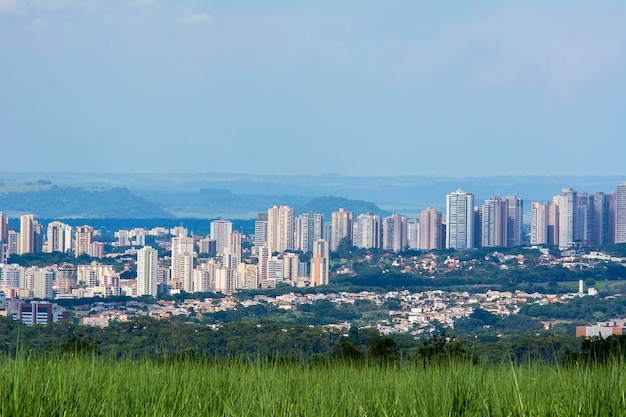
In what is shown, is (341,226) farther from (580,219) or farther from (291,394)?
(291,394)

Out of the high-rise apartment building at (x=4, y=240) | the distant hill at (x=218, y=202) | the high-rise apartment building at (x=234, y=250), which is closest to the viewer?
the high-rise apartment building at (x=234, y=250)

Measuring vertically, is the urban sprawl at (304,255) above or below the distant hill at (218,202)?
below

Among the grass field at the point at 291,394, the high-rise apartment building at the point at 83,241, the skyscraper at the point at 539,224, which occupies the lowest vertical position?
the high-rise apartment building at the point at 83,241

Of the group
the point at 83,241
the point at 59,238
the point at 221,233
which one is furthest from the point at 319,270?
the point at 59,238

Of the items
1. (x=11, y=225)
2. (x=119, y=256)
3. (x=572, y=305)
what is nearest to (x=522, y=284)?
(x=572, y=305)

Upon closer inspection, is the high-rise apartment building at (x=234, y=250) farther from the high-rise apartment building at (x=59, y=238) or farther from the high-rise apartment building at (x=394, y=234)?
the high-rise apartment building at (x=59, y=238)

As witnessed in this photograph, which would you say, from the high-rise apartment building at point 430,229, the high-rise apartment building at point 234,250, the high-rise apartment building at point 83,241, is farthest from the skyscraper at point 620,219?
the high-rise apartment building at point 83,241

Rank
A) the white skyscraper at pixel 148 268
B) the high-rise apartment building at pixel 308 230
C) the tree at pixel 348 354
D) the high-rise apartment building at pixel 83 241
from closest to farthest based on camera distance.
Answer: the tree at pixel 348 354, the white skyscraper at pixel 148 268, the high-rise apartment building at pixel 83 241, the high-rise apartment building at pixel 308 230
